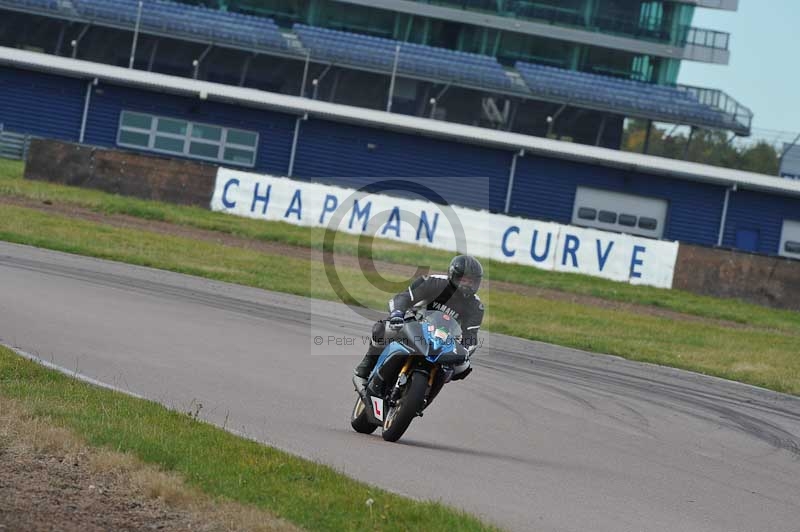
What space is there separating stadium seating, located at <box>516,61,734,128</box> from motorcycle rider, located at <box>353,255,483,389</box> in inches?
1617

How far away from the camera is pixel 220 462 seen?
786cm

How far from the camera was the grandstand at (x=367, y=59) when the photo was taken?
49312 millimetres

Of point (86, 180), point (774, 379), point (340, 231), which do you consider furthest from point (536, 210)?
point (774, 379)

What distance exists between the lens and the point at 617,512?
818cm

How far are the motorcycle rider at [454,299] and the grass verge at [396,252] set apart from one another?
720 inches

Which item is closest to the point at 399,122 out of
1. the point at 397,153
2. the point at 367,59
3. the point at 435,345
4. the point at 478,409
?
the point at 397,153

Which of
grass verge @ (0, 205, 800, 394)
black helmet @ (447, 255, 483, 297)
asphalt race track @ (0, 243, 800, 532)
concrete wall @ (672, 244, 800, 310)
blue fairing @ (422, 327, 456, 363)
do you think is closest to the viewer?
asphalt race track @ (0, 243, 800, 532)

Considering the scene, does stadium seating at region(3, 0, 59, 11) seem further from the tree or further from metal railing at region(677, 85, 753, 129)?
metal railing at region(677, 85, 753, 129)

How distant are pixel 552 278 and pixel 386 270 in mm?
4173

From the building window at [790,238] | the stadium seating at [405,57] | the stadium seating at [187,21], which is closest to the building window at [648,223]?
the building window at [790,238]

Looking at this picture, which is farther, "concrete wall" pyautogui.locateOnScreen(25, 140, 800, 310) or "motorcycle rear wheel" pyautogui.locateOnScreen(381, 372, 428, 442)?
"concrete wall" pyautogui.locateOnScreen(25, 140, 800, 310)

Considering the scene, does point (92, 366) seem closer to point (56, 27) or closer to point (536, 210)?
point (536, 210)

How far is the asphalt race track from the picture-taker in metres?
8.59

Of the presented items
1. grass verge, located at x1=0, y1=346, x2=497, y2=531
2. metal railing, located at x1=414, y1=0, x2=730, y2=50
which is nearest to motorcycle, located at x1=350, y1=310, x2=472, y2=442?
grass verge, located at x1=0, y1=346, x2=497, y2=531
